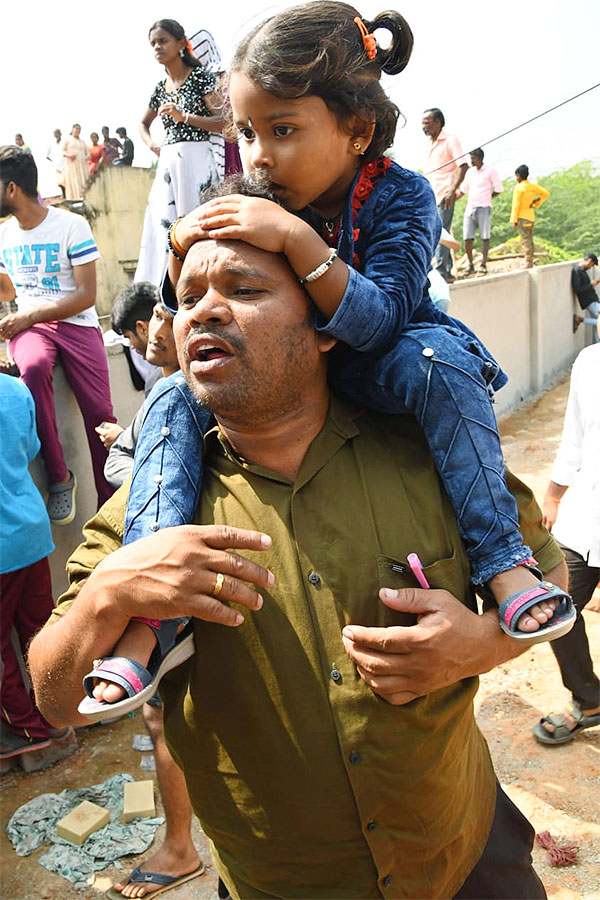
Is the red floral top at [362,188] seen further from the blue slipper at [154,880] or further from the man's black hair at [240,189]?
the blue slipper at [154,880]

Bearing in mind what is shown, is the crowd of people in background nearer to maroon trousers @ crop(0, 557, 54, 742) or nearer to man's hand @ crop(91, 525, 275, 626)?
maroon trousers @ crop(0, 557, 54, 742)

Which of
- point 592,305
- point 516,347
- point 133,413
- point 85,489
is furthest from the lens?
point 592,305

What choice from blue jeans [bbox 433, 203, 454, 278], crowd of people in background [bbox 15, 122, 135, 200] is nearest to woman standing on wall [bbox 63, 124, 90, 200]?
crowd of people in background [bbox 15, 122, 135, 200]

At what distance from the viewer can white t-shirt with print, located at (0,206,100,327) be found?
4590mm

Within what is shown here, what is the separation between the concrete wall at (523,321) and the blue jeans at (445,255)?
0.73 meters

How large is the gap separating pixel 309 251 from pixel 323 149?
42cm

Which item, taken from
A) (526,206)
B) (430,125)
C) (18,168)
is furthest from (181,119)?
(526,206)

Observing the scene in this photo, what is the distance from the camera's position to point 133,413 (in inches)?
209

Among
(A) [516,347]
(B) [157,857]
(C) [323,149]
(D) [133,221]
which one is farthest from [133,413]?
(D) [133,221]

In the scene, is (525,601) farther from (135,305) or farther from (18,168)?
(18,168)

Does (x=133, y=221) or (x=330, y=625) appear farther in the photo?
(x=133, y=221)

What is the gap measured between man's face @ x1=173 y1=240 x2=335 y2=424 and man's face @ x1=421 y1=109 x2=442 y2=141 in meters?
10.1

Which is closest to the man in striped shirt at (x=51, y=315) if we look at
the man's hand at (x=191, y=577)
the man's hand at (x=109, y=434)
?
the man's hand at (x=109, y=434)

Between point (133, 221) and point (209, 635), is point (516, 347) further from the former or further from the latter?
point (209, 635)
